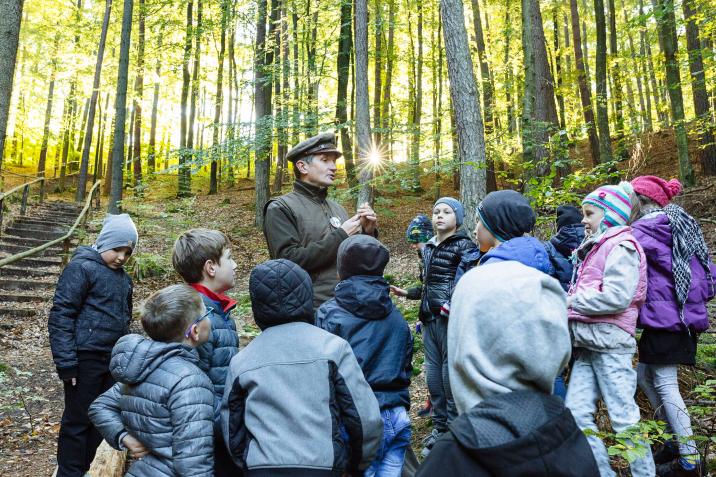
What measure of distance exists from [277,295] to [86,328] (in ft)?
7.51

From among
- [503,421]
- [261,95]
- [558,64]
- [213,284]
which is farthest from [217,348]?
[558,64]

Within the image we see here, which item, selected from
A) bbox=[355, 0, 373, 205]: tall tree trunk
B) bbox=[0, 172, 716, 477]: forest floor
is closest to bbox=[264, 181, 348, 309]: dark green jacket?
bbox=[0, 172, 716, 477]: forest floor

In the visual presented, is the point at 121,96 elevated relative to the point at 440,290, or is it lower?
elevated

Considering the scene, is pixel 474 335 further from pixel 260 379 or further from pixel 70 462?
pixel 70 462

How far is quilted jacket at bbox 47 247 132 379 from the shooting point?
12.0 ft

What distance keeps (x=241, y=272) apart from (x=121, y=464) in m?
9.53

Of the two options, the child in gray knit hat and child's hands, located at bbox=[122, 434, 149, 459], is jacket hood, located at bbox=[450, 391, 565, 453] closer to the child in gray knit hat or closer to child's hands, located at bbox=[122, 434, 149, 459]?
child's hands, located at bbox=[122, 434, 149, 459]

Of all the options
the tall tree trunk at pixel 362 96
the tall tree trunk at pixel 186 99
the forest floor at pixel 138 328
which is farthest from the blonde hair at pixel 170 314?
the tall tree trunk at pixel 186 99

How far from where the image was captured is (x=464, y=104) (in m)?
6.40

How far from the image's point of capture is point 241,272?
529 inches

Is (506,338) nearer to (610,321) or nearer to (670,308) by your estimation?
(610,321)

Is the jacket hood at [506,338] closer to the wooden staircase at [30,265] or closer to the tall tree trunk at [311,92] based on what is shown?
the wooden staircase at [30,265]

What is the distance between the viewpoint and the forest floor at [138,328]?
469 cm

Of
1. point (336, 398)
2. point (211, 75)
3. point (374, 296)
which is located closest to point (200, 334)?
point (336, 398)
